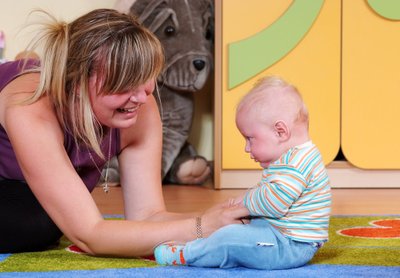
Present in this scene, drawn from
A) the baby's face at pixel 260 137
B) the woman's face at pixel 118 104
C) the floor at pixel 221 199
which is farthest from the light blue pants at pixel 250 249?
the floor at pixel 221 199

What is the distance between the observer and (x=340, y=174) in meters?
2.65

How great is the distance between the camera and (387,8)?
2.57 m

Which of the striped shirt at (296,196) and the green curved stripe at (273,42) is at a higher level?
the green curved stripe at (273,42)

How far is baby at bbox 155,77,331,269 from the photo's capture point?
48.7 inches

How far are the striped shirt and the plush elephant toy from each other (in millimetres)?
1448

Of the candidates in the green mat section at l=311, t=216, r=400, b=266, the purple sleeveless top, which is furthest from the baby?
the purple sleeveless top

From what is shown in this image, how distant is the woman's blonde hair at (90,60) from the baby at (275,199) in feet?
0.66

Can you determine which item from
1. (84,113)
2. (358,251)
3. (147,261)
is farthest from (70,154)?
(358,251)

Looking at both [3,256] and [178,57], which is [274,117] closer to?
[3,256]

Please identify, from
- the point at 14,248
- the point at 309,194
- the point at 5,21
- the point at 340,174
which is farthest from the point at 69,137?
the point at 5,21

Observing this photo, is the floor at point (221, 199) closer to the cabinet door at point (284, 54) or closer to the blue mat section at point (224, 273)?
the cabinet door at point (284, 54)

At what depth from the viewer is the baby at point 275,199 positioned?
1.24m

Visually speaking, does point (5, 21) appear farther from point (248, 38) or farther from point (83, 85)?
point (83, 85)

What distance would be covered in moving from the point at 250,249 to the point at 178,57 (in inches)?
61.0
